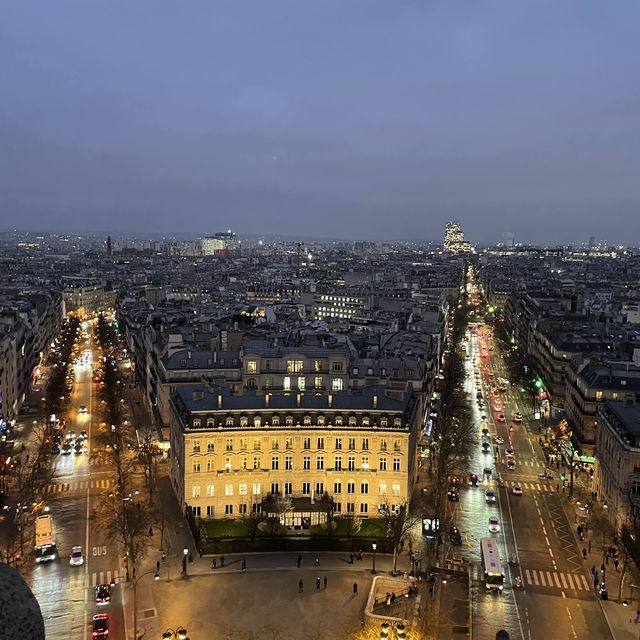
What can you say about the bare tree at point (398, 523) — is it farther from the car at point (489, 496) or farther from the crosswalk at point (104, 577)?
the crosswalk at point (104, 577)

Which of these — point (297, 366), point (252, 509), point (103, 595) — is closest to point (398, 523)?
point (252, 509)

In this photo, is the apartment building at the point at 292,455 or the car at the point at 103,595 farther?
the apartment building at the point at 292,455

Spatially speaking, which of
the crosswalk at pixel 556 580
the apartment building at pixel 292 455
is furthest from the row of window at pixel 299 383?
the crosswalk at pixel 556 580

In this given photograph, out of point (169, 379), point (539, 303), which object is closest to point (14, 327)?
point (169, 379)

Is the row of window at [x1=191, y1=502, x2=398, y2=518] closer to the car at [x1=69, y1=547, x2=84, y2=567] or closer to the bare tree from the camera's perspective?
the bare tree

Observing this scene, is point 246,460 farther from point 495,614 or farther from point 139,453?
point 495,614

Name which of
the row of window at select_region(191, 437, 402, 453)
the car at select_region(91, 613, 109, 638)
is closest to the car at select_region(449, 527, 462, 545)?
the row of window at select_region(191, 437, 402, 453)
